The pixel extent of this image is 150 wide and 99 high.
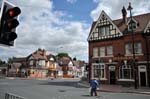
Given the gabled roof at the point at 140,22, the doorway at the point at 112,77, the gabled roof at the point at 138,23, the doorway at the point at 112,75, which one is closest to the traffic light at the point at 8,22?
the gabled roof at the point at 138,23

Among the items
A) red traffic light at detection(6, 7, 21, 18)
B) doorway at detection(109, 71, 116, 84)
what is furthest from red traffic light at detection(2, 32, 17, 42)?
doorway at detection(109, 71, 116, 84)

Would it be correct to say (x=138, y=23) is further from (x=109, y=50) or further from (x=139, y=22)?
(x=109, y=50)

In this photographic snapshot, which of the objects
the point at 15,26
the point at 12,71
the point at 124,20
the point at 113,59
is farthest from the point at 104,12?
the point at 12,71

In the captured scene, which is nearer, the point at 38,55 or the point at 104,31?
the point at 104,31

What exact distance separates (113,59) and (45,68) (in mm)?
44192

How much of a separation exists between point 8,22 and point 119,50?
2873 cm

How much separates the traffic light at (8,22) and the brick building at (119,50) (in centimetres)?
2516

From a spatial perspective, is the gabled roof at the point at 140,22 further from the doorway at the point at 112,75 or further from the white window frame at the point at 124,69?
the doorway at the point at 112,75

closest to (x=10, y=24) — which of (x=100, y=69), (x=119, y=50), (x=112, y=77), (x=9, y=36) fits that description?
(x=9, y=36)

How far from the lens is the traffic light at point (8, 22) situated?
18.2ft

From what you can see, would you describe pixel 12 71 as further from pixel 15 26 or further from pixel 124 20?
pixel 15 26

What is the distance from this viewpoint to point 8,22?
561cm

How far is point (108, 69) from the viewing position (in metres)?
33.8

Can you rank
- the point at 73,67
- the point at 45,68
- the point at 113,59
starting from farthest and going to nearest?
the point at 73,67 < the point at 45,68 < the point at 113,59
